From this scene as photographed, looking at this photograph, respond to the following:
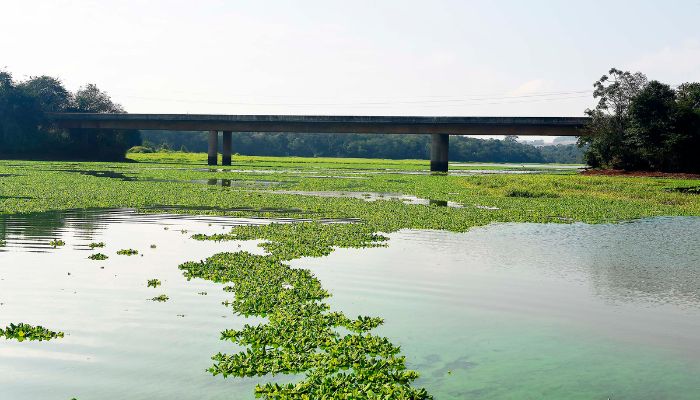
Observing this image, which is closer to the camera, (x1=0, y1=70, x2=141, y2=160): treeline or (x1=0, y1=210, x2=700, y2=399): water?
(x1=0, y1=210, x2=700, y2=399): water

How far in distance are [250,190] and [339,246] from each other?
28.2 m

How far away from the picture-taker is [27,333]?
1281 cm

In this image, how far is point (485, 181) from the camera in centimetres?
6819

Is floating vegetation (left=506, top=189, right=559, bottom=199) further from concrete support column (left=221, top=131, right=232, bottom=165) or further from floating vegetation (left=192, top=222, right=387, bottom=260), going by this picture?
concrete support column (left=221, top=131, right=232, bottom=165)

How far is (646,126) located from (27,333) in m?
84.1

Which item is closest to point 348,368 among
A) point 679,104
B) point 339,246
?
point 339,246

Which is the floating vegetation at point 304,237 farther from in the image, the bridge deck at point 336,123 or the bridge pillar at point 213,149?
the bridge pillar at point 213,149

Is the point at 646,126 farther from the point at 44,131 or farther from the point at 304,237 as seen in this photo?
the point at 44,131

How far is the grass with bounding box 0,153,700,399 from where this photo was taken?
11.4m

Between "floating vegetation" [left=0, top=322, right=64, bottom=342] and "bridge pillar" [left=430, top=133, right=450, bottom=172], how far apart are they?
341 feet

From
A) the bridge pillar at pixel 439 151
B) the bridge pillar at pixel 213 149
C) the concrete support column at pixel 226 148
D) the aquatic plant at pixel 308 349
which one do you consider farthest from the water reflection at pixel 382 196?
the concrete support column at pixel 226 148

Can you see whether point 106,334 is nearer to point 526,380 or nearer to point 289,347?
point 289,347

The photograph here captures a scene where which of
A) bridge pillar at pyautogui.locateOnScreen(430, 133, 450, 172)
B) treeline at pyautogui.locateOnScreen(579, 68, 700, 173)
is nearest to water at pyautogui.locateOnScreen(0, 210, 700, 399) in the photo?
treeline at pyautogui.locateOnScreen(579, 68, 700, 173)

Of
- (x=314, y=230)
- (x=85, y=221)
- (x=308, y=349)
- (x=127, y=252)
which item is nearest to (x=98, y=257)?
(x=127, y=252)
